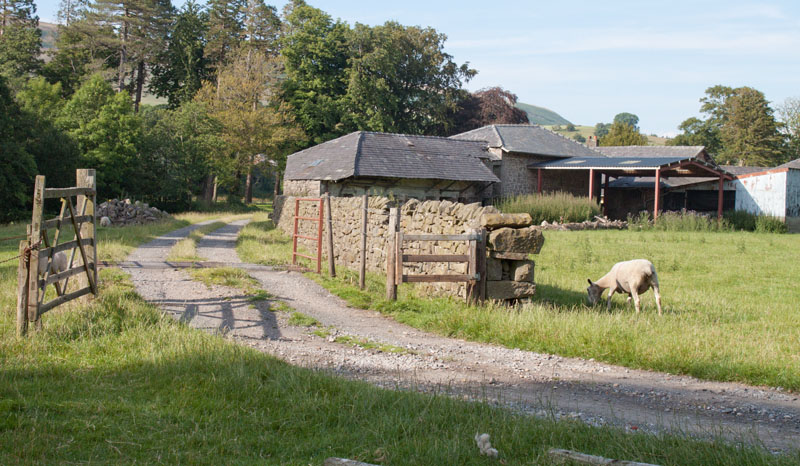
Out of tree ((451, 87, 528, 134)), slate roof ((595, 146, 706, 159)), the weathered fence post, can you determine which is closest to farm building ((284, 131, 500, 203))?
the weathered fence post

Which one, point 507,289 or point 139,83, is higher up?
point 139,83

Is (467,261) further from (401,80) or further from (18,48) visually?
(18,48)

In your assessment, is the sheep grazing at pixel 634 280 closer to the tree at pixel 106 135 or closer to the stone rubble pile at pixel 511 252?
the stone rubble pile at pixel 511 252

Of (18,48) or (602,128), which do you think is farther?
(602,128)

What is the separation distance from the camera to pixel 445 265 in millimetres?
11750

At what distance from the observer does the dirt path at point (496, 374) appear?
5.50 metres

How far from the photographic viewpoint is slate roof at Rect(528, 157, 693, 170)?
101 ft

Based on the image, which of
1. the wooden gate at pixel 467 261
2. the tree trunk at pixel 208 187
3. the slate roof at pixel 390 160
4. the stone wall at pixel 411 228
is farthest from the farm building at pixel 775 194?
the tree trunk at pixel 208 187

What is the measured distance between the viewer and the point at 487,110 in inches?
2224

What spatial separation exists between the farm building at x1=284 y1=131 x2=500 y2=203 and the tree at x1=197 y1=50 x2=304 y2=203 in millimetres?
15222

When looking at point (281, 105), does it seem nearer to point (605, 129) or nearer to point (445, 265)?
point (445, 265)

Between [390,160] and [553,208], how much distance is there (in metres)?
7.95

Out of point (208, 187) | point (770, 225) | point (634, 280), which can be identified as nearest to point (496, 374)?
point (634, 280)

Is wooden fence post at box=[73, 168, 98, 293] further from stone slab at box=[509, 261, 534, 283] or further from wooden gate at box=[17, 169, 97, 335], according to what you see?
stone slab at box=[509, 261, 534, 283]
